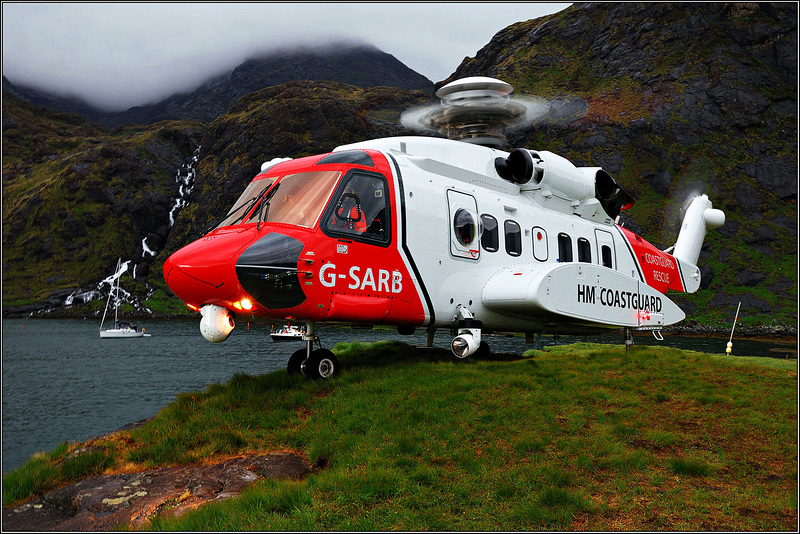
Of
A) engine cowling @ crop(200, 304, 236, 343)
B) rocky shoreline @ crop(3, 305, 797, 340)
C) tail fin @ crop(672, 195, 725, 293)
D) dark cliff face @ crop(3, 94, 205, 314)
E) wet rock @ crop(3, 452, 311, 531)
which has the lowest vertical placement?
rocky shoreline @ crop(3, 305, 797, 340)

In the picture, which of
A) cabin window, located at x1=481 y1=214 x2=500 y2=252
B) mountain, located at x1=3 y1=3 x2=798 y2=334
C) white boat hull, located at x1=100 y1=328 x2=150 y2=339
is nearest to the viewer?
cabin window, located at x1=481 y1=214 x2=500 y2=252

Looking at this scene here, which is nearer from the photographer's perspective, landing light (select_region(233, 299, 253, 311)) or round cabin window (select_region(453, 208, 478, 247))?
landing light (select_region(233, 299, 253, 311))

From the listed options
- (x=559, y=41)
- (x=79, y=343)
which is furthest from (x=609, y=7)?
(x=79, y=343)

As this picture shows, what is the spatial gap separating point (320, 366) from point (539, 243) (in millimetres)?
6109

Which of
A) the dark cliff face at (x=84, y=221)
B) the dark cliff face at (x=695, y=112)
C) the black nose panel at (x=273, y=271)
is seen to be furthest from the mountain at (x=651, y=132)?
the black nose panel at (x=273, y=271)

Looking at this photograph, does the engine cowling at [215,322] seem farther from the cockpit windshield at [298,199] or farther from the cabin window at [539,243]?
the cabin window at [539,243]

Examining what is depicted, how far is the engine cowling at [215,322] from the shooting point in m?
7.75

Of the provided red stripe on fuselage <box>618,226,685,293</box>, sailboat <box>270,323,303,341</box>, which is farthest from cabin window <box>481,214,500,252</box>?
red stripe on fuselage <box>618,226,685,293</box>

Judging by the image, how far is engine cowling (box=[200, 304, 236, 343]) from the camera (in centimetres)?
775

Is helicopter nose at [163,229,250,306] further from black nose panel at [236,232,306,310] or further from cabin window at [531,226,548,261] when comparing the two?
cabin window at [531,226,548,261]

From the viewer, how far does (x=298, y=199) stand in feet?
28.2

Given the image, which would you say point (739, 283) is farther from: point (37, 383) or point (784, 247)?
point (37, 383)

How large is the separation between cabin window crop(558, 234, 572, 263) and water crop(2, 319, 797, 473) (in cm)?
359

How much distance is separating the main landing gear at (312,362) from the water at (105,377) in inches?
143
